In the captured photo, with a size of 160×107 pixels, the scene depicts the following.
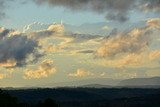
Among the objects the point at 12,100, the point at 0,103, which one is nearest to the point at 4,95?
the point at 12,100

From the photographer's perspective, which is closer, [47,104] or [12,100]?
[47,104]

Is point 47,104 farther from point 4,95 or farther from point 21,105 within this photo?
point 4,95

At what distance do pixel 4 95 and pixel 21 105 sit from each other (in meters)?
13.4

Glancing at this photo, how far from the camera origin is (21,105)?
188 m

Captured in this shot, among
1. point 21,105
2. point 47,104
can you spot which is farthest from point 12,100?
point 47,104

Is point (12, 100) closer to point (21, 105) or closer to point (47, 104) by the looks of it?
point (21, 105)

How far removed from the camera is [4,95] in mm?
198250

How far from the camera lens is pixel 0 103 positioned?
179 metres

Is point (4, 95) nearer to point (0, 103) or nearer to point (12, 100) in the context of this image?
point (12, 100)

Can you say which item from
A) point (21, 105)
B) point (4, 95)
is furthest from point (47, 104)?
point (4, 95)

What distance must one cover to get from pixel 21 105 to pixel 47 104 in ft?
45.3

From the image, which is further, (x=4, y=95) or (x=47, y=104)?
(x=4, y=95)

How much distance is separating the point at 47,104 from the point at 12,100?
796 inches

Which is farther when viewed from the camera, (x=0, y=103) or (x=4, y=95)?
(x=4, y=95)
